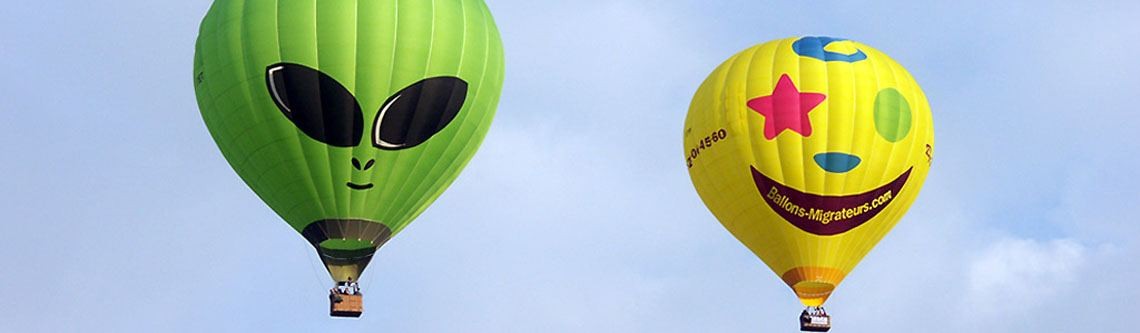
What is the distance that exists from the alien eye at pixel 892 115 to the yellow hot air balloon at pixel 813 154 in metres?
0.02

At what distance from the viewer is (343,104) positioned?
41469mm

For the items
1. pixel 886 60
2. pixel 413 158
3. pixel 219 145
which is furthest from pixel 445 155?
pixel 886 60

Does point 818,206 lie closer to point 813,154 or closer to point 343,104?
point 813,154

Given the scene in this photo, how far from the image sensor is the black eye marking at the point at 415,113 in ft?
137

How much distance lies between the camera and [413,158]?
139 feet

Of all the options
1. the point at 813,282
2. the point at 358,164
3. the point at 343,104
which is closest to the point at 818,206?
the point at 813,282

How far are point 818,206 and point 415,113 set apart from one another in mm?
7162

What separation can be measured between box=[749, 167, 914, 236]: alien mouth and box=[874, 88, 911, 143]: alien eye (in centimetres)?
82

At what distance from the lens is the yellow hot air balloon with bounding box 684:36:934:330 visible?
44750 mm

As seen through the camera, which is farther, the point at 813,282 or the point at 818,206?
the point at 813,282

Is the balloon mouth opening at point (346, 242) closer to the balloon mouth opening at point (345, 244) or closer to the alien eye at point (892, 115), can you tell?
the balloon mouth opening at point (345, 244)

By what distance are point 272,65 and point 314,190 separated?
6.56 feet

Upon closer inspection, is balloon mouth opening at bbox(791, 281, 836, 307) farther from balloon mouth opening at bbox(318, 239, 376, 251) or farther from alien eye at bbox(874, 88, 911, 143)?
balloon mouth opening at bbox(318, 239, 376, 251)

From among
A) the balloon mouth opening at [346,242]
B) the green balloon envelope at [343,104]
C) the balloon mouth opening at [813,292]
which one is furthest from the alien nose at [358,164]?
the balloon mouth opening at [813,292]
